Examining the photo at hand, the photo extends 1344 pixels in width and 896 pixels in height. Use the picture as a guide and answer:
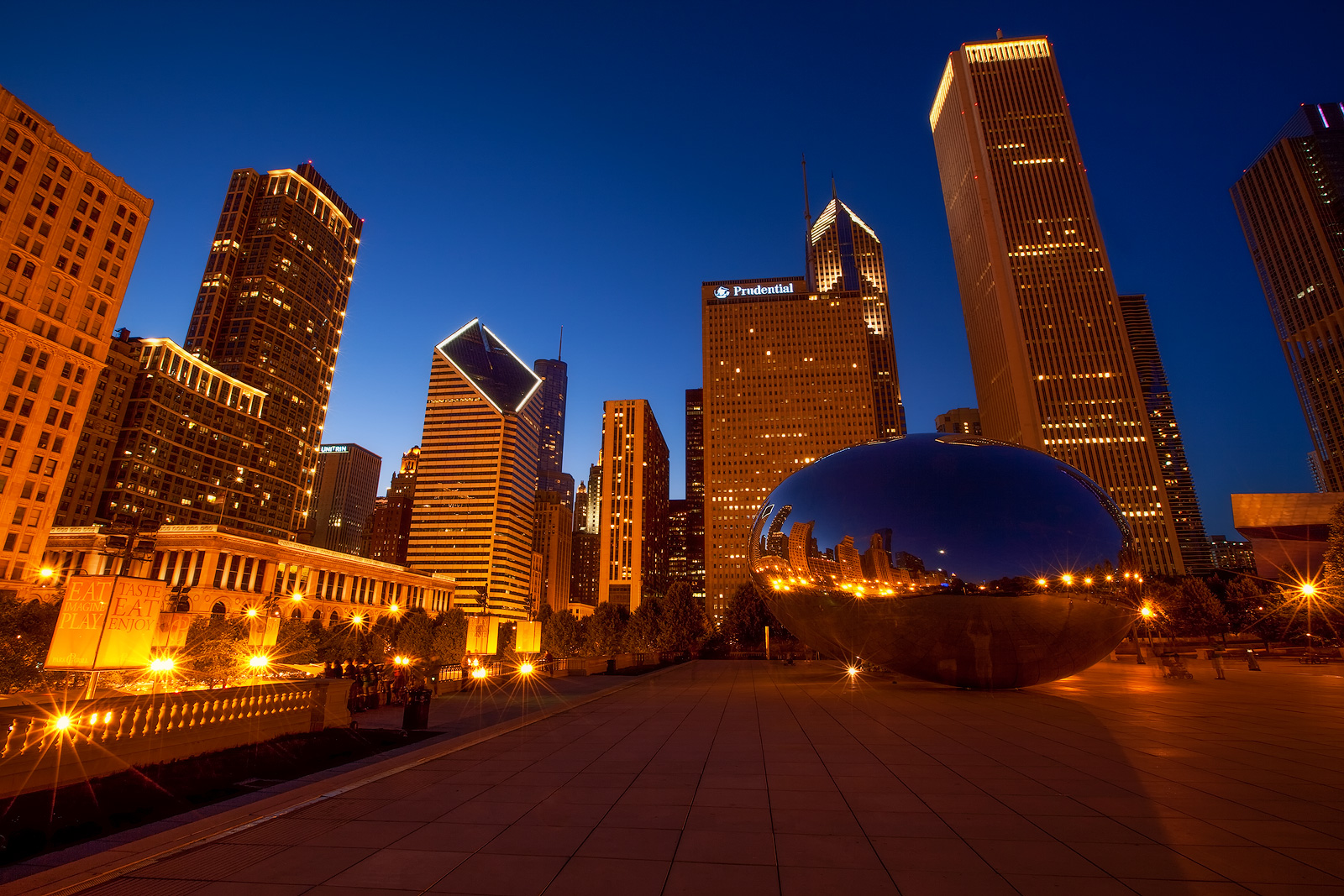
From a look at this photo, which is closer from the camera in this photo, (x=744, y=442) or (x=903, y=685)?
(x=903, y=685)

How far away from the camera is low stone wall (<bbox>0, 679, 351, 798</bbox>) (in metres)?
8.11

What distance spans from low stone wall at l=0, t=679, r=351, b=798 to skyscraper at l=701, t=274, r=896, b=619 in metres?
146

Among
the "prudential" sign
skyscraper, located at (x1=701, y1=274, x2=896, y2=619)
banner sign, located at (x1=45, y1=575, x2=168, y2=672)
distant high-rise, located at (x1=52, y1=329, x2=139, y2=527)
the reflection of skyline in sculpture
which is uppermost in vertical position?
the "prudential" sign

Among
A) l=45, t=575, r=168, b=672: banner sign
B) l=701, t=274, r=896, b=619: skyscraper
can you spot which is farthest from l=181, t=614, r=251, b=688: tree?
l=701, t=274, r=896, b=619: skyscraper

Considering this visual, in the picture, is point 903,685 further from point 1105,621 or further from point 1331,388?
point 1331,388

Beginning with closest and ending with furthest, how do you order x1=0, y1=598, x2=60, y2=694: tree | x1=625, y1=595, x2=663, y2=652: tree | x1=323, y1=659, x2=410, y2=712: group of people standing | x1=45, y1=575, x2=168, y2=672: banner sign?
x1=45, y1=575, x2=168, y2=672: banner sign < x1=323, y1=659, x2=410, y2=712: group of people standing < x1=0, y1=598, x2=60, y2=694: tree < x1=625, y1=595, x2=663, y2=652: tree

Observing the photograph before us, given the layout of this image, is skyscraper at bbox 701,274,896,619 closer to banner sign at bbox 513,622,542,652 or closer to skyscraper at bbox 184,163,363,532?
banner sign at bbox 513,622,542,652

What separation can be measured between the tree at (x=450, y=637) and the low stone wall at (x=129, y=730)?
65210 millimetres

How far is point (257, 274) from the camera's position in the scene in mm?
149875

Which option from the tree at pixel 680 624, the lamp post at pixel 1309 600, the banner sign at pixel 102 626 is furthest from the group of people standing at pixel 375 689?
the lamp post at pixel 1309 600

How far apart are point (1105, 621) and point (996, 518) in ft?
13.0

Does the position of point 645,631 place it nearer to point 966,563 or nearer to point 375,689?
point 375,689

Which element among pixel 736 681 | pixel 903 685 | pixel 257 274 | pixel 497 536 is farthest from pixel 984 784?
pixel 497 536

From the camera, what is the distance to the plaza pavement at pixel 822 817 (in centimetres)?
483
